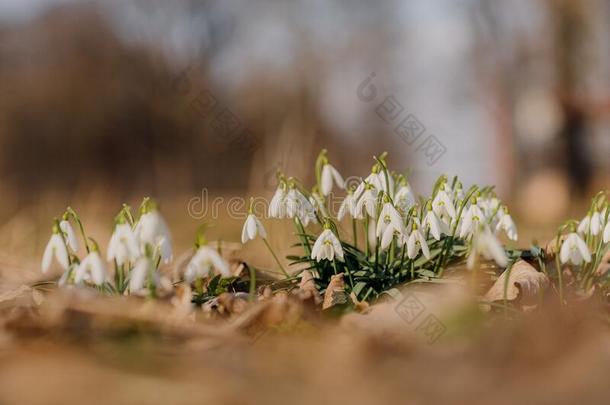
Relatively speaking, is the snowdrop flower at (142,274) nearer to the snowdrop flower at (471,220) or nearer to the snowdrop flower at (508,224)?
the snowdrop flower at (471,220)

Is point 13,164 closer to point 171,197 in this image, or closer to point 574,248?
point 171,197

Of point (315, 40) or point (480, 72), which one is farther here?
point (315, 40)

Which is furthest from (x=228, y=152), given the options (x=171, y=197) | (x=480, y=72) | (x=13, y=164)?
(x=480, y=72)

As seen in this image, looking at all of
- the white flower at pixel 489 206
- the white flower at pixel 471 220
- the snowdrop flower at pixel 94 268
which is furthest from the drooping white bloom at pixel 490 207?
the snowdrop flower at pixel 94 268

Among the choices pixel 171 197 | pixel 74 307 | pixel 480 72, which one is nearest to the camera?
pixel 74 307

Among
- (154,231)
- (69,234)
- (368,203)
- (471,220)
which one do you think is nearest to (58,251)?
(69,234)

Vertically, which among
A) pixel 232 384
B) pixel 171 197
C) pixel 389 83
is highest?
pixel 389 83

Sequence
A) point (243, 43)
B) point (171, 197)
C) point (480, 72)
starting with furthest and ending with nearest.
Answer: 1. point (243, 43)
2. point (171, 197)
3. point (480, 72)
